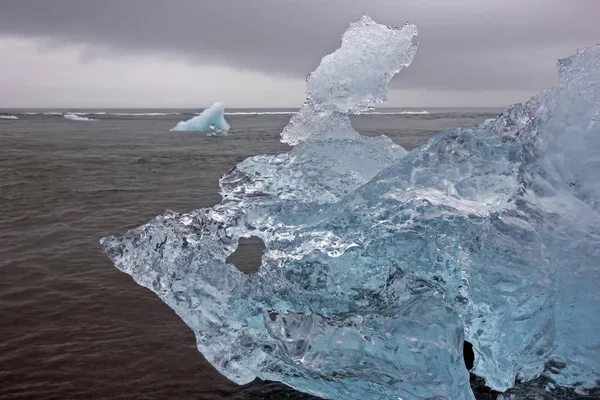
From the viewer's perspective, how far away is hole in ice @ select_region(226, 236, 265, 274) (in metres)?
6.13

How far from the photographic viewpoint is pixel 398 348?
2.86 metres

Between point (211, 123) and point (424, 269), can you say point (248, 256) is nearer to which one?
point (424, 269)

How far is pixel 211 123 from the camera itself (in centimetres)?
3228

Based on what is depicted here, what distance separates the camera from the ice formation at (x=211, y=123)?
30.9 m

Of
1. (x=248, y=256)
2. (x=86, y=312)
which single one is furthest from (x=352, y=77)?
(x=86, y=312)

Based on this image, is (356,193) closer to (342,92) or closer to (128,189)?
(342,92)

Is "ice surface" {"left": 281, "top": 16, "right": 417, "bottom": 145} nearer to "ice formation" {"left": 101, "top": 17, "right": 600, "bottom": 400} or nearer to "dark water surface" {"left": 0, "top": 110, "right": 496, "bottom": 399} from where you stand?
"ice formation" {"left": 101, "top": 17, "right": 600, "bottom": 400}

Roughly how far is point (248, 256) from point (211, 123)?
2683cm

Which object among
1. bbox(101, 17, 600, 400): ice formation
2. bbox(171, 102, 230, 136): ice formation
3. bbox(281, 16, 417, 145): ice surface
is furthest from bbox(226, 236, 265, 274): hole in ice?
bbox(171, 102, 230, 136): ice formation

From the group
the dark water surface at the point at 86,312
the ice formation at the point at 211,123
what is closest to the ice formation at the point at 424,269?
the dark water surface at the point at 86,312

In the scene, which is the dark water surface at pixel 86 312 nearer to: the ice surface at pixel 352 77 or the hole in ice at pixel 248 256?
the hole in ice at pixel 248 256

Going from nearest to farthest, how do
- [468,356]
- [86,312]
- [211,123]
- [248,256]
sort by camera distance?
[468,356], [86,312], [248,256], [211,123]

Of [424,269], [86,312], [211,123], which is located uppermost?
[211,123]

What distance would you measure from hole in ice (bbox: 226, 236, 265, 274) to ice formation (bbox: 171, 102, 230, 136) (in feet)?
73.5
